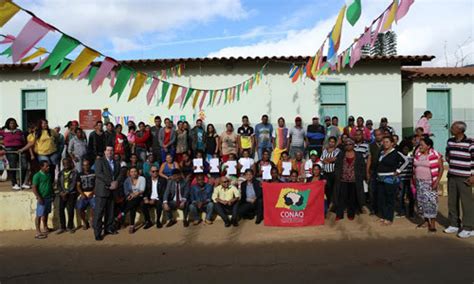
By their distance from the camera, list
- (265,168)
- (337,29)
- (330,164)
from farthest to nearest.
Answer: (265,168), (330,164), (337,29)

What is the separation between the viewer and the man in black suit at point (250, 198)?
7.61m

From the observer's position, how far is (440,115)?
11.8 m

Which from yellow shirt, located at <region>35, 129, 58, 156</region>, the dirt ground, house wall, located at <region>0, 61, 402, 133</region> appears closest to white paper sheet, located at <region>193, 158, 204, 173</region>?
the dirt ground

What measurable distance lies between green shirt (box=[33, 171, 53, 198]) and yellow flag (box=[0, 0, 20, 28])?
14.1 ft

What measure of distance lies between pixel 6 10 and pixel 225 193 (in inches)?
204

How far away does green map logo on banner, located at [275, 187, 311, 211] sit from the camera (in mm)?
7242

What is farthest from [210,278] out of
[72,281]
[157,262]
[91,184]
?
[91,184]

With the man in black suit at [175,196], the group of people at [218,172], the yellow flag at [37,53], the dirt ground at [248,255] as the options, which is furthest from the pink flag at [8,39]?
the man in black suit at [175,196]

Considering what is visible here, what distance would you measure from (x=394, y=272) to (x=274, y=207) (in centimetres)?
298

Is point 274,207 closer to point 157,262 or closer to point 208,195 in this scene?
point 208,195

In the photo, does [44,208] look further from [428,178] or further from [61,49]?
[428,178]

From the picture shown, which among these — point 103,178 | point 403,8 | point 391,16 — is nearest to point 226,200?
point 103,178

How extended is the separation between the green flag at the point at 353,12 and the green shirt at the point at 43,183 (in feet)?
20.7

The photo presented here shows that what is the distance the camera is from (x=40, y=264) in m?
5.51
